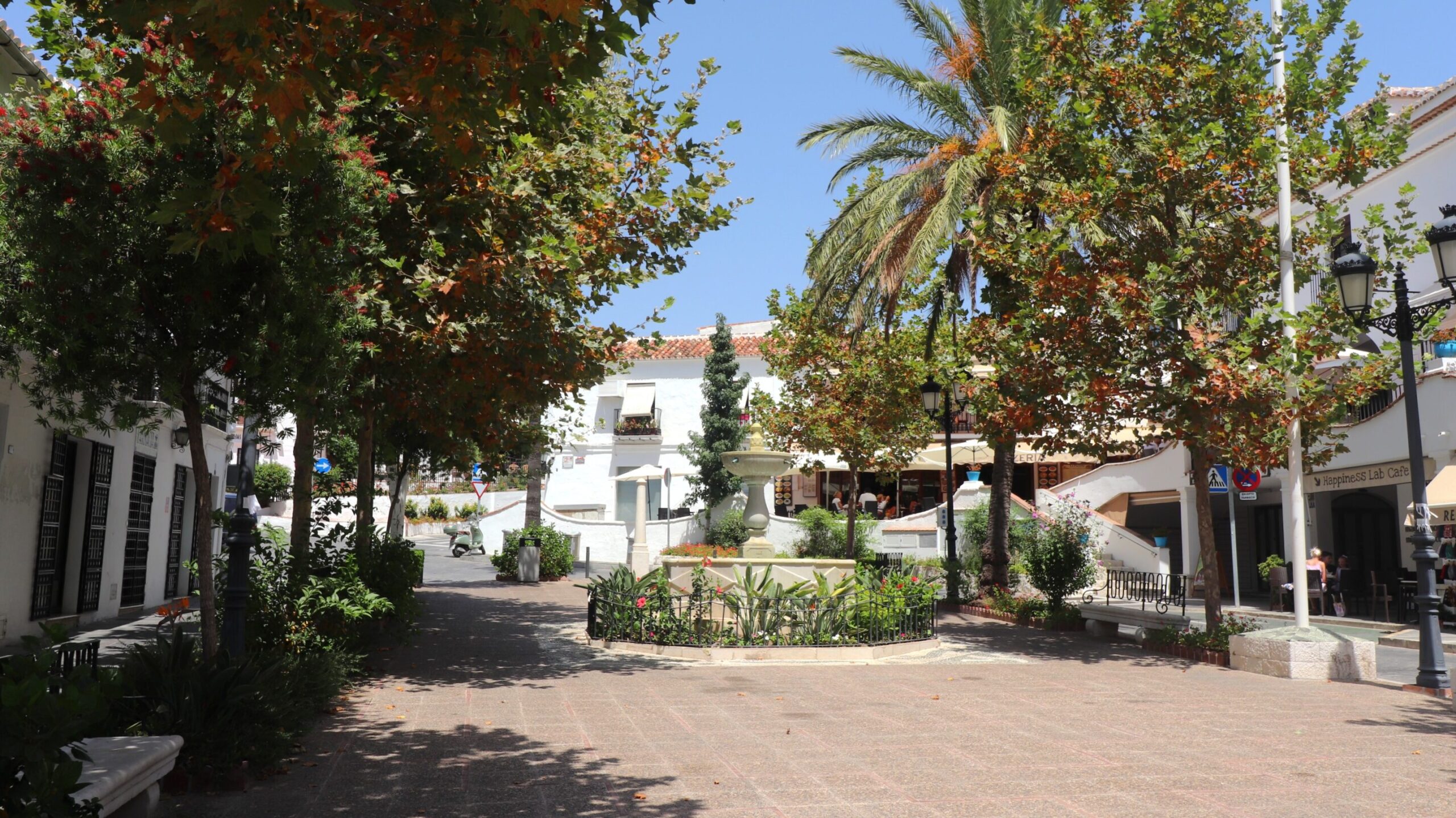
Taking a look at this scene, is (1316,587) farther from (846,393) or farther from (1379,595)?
(846,393)

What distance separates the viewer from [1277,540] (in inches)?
1086

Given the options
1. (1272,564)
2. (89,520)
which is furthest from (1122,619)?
(89,520)

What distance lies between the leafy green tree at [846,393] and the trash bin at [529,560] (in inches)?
252

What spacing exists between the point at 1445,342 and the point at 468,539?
32479 mm

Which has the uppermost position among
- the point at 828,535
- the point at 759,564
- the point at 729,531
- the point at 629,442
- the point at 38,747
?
the point at 629,442

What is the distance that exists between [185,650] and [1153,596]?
17.1 metres

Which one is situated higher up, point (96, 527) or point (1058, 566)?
point (96, 527)

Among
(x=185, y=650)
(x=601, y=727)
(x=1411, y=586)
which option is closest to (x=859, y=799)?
(x=601, y=727)

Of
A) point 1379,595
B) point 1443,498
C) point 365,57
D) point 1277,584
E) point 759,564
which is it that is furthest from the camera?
point 1277,584

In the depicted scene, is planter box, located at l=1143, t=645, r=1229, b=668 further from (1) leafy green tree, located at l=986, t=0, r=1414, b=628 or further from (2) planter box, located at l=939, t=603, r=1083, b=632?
(2) planter box, located at l=939, t=603, r=1083, b=632

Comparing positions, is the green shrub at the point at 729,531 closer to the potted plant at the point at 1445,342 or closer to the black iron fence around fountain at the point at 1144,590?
the black iron fence around fountain at the point at 1144,590

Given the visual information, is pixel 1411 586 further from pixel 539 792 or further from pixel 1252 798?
pixel 539 792

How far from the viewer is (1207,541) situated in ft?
45.3

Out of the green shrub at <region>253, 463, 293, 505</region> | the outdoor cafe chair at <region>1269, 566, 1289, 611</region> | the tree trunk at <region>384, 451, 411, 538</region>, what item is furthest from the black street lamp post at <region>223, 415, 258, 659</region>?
the green shrub at <region>253, 463, 293, 505</region>
